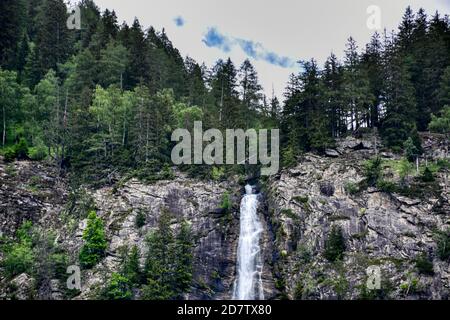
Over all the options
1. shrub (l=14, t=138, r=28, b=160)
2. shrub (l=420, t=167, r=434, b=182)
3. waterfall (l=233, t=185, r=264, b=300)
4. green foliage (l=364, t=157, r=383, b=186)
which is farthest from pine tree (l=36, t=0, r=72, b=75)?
shrub (l=420, t=167, r=434, b=182)

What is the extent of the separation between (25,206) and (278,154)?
28694 millimetres

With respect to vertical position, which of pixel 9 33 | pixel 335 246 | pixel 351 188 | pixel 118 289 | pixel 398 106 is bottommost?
pixel 118 289

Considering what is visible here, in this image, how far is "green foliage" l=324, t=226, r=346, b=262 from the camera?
56031 mm

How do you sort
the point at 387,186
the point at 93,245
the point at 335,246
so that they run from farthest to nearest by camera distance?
the point at 387,186 < the point at 93,245 < the point at 335,246

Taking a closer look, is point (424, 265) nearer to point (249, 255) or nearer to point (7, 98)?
point (249, 255)

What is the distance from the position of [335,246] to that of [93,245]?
23.3 m

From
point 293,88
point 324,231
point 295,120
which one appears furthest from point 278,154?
point 324,231

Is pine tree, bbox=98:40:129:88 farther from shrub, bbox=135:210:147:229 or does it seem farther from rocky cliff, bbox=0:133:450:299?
shrub, bbox=135:210:147:229

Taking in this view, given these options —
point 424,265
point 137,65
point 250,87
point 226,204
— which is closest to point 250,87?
point 250,87

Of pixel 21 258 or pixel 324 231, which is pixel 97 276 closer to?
pixel 21 258

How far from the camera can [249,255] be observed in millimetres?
60875

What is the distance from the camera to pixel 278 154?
230 ft

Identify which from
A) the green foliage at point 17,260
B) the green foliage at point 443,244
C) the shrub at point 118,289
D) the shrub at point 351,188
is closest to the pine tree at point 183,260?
the shrub at point 118,289

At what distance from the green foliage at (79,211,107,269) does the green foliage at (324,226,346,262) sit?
2170cm
